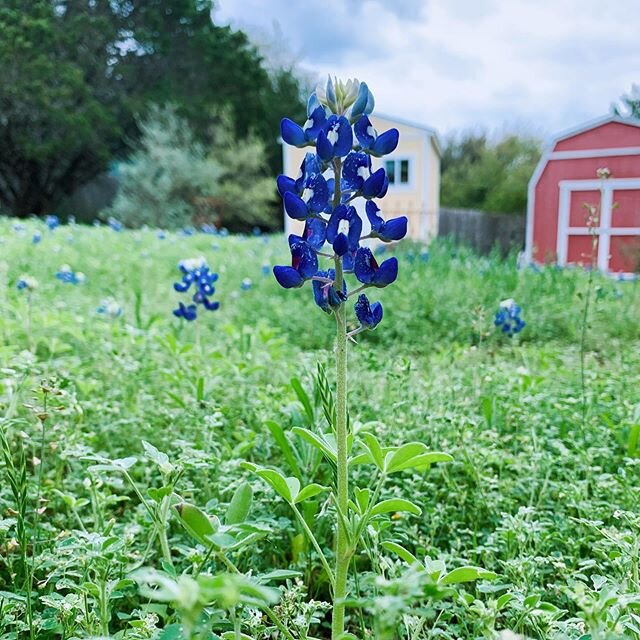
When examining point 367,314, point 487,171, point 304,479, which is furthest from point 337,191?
point 487,171

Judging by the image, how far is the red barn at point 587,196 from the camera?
4.03 metres

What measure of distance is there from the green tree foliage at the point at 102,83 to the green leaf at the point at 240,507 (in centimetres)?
1042

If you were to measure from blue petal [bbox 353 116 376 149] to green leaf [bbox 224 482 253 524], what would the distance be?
0.40 metres

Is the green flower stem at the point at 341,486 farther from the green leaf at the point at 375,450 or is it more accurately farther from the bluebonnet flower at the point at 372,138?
the bluebonnet flower at the point at 372,138

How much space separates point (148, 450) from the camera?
68 centimetres

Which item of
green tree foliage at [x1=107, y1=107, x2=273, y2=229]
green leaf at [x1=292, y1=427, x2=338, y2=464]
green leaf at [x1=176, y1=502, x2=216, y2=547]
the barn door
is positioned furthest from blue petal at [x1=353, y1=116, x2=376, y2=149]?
green tree foliage at [x1=107, y1=107, x2=273, y2=229]

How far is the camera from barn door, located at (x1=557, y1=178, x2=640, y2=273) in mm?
3982

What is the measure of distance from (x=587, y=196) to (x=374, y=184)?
13.2 feet

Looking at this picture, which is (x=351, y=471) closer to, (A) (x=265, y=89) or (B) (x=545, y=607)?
(B) (x=545, y=607)

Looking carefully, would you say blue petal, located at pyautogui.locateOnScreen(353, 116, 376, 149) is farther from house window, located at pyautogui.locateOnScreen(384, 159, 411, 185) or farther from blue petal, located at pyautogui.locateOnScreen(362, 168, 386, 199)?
house window, located at pyautogui.locateOnScreen(384, 159, 411, 185)

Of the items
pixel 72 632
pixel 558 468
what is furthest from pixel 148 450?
pixel 558 468

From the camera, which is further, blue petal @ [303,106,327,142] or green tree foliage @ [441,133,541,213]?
green tree foliage @ [441,133,541,213]

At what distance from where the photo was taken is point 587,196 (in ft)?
13.9

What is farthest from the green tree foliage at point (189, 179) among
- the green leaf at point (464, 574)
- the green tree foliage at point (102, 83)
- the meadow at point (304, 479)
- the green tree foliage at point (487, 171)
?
the green leaf at point (464, 574)
